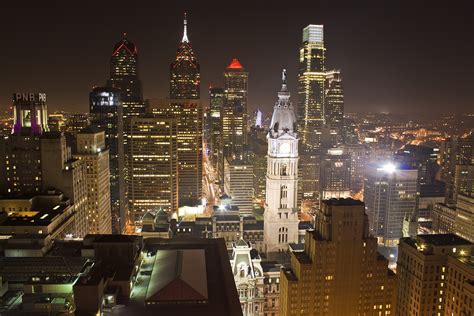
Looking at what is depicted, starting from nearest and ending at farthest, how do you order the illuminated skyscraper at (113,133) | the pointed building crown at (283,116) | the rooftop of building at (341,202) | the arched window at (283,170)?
the rooftop of building at (341,202) < the pointed building crown at (283,116) < the arched window at (283,170) < the illuminated skyscraper at (113,133)

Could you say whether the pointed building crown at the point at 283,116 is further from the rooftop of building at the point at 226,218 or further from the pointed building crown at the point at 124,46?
the pointed building crown at the point at 124,46

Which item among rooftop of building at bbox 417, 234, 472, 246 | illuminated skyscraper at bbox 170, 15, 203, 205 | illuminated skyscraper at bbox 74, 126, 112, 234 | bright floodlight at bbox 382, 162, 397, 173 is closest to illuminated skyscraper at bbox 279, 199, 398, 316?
rooftop of building at bbox 417, 234, 472, 246

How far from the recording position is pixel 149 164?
154625 millimetres

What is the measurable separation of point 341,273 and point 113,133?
95659 mm

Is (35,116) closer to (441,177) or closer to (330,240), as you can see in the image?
(330,240)

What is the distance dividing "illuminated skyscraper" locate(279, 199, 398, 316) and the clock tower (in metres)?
28.6

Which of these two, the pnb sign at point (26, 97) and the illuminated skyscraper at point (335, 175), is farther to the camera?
the illuminated skyscraper at point (335, 175)

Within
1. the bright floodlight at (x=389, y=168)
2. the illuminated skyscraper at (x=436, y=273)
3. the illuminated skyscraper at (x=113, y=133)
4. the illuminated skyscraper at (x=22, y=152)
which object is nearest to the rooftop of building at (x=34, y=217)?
the illuminated skyscraper at (x=22, y=152)

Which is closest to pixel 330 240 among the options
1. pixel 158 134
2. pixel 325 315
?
pixel 325 315

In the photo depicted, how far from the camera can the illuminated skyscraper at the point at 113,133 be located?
140 m

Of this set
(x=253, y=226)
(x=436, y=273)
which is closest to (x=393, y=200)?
(x=253, y=226)

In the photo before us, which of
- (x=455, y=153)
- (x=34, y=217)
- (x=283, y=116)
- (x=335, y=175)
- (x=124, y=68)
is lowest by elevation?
(x=335, y=175)

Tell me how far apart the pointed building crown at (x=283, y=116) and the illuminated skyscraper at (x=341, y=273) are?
30.0m

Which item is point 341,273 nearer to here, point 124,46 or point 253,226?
point 253,226
